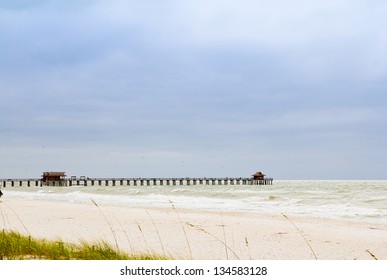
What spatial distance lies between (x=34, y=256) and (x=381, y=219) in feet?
51.9

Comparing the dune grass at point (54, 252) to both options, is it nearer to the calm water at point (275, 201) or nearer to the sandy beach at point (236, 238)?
the sandy beach at point (236, 238)

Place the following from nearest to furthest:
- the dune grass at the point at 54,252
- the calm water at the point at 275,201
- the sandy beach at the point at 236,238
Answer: the dune grass at the point at 54,252 < the sandy beach at the point at 236,238 < the calm water at the point at 275,201

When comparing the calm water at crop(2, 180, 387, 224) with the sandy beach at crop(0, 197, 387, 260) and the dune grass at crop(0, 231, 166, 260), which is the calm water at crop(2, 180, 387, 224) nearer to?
the sandy beach at crop(0, 197, 387, 260)

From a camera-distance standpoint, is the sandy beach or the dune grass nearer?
the dune grass

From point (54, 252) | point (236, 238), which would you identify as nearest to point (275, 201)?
point (236, 238)

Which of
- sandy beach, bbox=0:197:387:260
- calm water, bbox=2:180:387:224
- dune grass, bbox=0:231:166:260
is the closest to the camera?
dune grass, bbox=0:231:166:260

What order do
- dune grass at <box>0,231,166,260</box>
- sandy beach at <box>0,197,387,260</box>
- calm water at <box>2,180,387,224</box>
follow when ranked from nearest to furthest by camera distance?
dune grass at <box>0,231,166,260</box>, sandy beach at <box>0,197,387,260</box>, calm water at <box>2,180,387,224</box>

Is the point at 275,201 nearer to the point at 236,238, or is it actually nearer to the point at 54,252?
the point at 236,238

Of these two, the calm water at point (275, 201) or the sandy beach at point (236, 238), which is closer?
the sandy beach at point (236, 238)

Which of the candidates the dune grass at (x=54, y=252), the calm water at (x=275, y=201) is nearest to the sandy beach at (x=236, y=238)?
the dune grass at (x=54, y=252)

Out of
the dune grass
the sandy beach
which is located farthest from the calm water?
the dune grass
